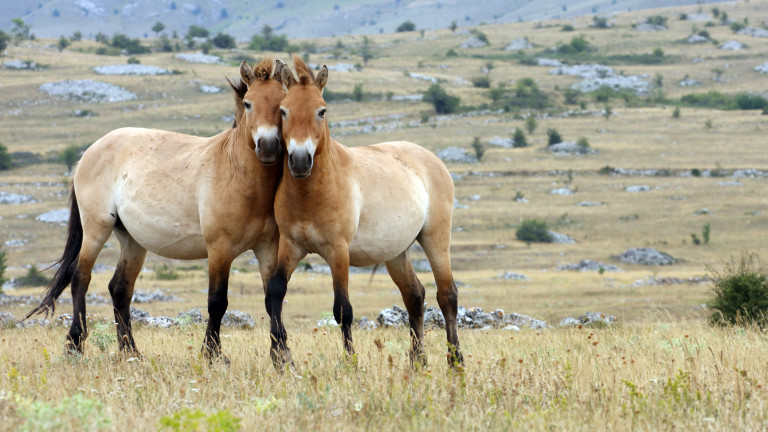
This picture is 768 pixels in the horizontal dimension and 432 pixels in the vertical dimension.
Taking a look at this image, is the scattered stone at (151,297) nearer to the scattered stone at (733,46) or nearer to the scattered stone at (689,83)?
the scattered stone at (689,83)

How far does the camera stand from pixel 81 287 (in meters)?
9.57

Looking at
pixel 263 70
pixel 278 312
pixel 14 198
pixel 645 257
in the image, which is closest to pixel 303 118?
pixel 263 70

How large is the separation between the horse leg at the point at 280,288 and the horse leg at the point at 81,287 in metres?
2.56

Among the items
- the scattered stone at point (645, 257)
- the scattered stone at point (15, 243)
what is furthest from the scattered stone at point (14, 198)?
the scattered stone at point (645, 257)

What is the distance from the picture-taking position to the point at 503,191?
5366cm

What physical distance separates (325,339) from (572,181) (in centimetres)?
4766

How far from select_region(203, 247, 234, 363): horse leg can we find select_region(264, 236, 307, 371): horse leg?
0.52 metres

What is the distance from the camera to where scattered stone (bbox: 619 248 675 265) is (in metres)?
37.8

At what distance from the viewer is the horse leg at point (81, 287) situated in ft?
30.4

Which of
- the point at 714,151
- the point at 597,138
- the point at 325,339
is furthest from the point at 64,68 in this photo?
the point at 325,339

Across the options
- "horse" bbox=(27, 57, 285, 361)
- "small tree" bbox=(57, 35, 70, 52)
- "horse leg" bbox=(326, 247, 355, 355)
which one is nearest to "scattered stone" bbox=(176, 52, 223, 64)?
"small tree" bbox=(57, 35, 70, 52)

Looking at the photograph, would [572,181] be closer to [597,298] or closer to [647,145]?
[647,145]

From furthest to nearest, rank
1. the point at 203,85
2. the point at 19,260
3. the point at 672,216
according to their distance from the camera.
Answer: the point at 203,85
the point at 672,216
the point at 19,260

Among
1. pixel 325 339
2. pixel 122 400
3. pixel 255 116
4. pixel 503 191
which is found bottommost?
pixel 503 191
